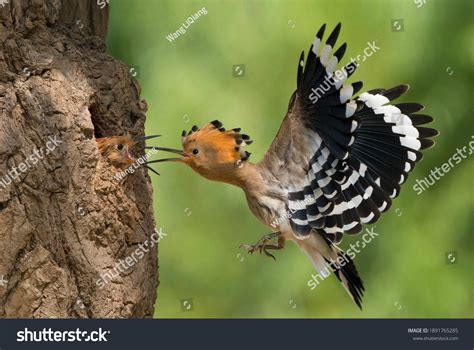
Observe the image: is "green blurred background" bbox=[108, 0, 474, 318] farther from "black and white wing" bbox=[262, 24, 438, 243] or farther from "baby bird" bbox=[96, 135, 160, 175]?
"baby bird" bbox=[96, 135, 160, 175]

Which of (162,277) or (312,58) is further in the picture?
(162,277)

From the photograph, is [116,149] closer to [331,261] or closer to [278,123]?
[331,261]

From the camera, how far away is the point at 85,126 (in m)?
3.14

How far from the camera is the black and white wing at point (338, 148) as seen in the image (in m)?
3.45

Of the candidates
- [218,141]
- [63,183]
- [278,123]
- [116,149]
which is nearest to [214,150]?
[218,141]

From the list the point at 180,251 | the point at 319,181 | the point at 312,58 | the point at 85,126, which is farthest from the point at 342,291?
the point at 85,126

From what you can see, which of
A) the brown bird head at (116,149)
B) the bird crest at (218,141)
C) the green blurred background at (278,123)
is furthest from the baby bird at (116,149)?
the green blurred background at (278,123)

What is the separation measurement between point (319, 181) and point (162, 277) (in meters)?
2.31

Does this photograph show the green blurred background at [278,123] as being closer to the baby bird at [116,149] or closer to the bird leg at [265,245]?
the bird leg at [265,245]

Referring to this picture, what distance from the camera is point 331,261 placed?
390 centimetres

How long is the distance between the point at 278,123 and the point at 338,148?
7.22 ft

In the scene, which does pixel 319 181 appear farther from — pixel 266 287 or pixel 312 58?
pixel 266 287

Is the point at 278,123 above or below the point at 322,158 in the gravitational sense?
above

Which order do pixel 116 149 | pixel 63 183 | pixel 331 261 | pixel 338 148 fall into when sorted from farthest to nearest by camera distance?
pixel 331 261, pixel 338 148, pixel 116 149, pixel 63 183
